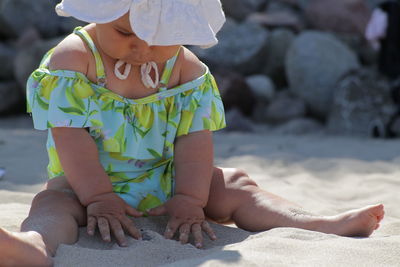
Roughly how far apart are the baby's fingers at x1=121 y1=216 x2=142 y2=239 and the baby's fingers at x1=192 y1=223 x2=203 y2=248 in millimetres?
179

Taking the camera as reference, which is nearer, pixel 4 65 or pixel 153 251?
pixel 153 251

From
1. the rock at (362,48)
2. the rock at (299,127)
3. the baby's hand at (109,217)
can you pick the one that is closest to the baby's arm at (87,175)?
the baby's hand at (109,217)

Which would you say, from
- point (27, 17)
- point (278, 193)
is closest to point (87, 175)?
point (278, 193)

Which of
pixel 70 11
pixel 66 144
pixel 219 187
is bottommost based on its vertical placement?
pixel 219 187

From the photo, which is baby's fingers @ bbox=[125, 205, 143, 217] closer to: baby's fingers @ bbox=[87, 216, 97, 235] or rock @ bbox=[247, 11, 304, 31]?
baby's fingers @ bbox=[87, 216, 97, 235]

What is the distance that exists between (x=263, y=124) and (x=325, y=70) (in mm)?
770

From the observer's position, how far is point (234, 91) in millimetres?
6836

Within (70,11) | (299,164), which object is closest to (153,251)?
(70,11)

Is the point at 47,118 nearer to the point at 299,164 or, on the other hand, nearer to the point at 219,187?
the point at 219,187

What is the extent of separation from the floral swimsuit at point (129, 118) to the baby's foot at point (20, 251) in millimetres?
537

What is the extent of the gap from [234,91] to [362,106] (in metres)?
1.16

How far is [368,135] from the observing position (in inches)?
248

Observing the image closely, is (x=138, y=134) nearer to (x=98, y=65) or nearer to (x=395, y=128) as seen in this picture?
(x=98, y=65)

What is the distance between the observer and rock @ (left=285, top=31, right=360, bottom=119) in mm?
6891
